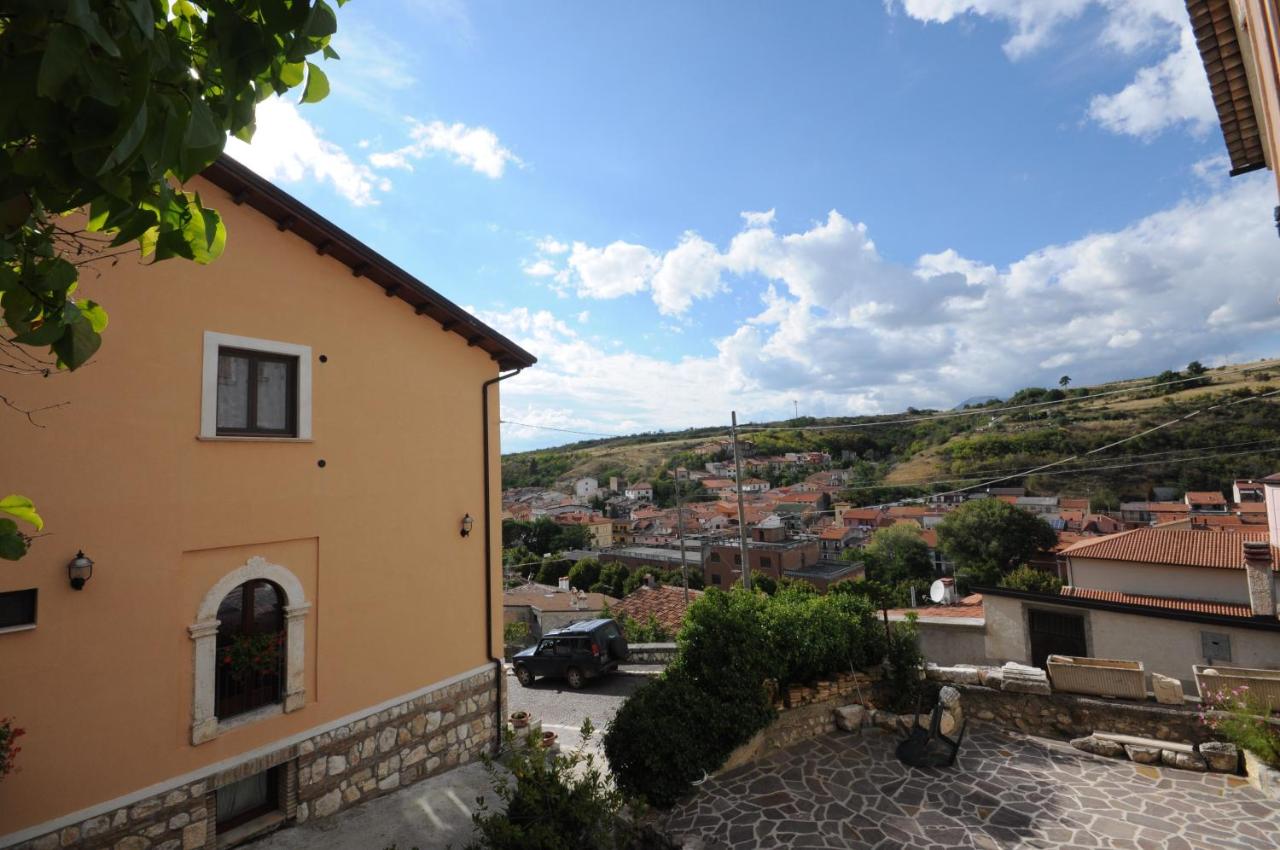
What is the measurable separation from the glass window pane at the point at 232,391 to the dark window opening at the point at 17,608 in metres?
1.94

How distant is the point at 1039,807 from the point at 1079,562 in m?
13.6

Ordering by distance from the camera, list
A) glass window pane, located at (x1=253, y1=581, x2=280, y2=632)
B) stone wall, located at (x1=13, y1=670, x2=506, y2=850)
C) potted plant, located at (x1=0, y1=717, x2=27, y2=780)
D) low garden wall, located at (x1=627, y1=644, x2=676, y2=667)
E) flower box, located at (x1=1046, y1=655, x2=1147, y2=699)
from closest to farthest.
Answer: potted plant, located at (x1=0, y1=717, x2=27, y2=780) → stone wall, located at (x1=13, y1=670, x2=506, y2=850) → glass window pane, located at (x1=253, y1=581, x2=280, y2=632) → flower box, located at (x1=1046, y1=655, x2=1147, y2=699) → low garden wall, located at (x1=627, y1=644, x2=676, y2=667)

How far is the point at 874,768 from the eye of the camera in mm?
7168

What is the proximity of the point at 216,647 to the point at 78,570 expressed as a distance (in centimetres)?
141

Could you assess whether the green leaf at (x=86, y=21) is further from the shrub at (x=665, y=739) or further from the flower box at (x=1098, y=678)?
the flower box at (x=1098, y=678)

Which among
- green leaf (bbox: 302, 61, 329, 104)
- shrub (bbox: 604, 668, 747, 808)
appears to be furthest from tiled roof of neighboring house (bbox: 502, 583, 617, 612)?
green leaf (bbox: 302, 61, 329, 104)

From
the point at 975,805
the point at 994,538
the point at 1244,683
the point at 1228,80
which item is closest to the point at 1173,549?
the point at 1244,683

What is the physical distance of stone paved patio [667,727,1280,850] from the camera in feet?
18.6

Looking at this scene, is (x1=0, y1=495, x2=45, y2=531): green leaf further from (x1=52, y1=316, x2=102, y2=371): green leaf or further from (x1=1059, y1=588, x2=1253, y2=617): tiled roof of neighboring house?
(x1=1059, y1=588, x2=1253, y2=617): tiled roof of neighboring house

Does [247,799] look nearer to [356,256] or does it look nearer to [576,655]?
[356,256]

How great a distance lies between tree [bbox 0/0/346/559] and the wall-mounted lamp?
12.5 ft

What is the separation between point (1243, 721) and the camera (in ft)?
22.8

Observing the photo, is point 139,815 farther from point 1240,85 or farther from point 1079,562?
Answer: point 1079,562

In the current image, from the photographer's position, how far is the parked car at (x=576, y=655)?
12.6m
